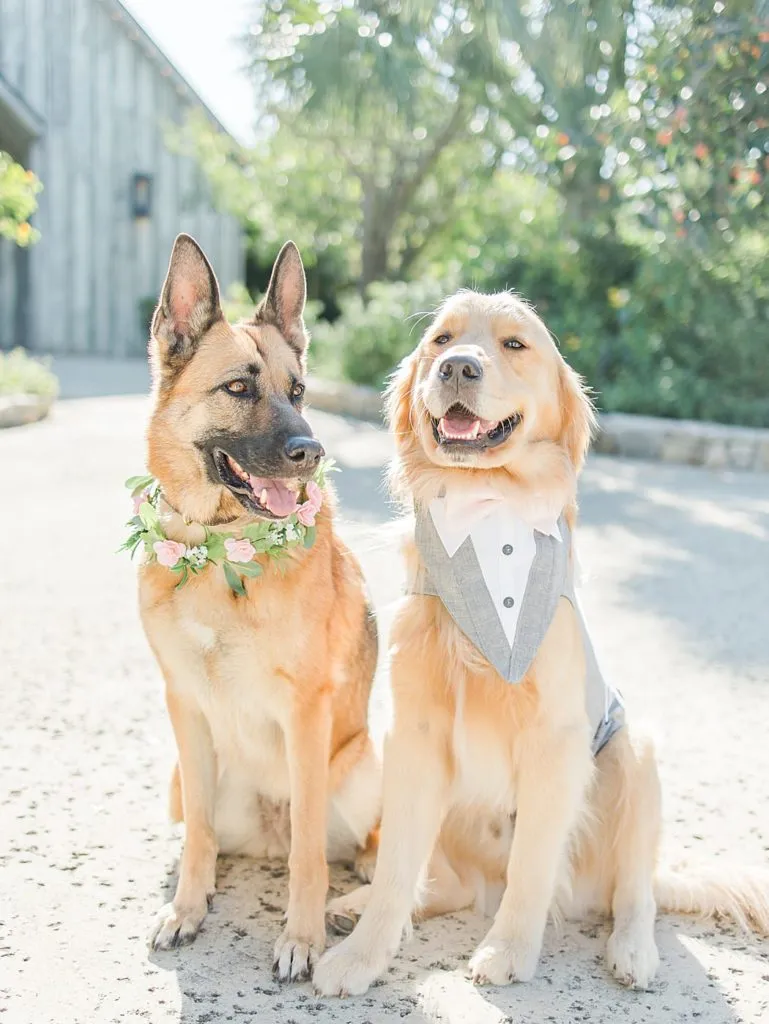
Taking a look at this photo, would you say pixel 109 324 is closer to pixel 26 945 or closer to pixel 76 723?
pixel 76 723

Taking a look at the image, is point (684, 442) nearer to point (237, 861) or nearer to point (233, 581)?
point (237, 861)

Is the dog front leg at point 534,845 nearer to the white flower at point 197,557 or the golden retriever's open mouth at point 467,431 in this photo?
the golden retriever's open mouth at point 467,431

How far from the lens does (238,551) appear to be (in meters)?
2.79

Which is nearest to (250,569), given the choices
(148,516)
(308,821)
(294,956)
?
(148,516)

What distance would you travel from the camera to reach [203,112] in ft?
65.4

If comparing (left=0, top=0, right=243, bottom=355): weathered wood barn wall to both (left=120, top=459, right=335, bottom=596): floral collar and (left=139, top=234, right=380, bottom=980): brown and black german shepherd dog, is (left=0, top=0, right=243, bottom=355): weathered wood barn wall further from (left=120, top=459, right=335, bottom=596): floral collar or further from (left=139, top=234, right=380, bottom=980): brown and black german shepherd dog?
(left=120, top=459, right=335, bottom=596): floral collar

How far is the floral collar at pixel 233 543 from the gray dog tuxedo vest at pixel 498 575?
1.11 feet

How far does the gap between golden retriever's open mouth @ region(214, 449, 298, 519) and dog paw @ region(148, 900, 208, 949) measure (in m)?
Answer: 1.09

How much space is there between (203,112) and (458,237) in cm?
543

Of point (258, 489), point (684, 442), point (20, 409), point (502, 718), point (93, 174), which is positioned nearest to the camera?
point (502, 718)

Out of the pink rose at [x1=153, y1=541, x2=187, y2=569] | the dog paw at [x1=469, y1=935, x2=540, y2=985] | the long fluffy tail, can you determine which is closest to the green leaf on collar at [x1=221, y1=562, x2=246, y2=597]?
the pink rose at [x1=153, y1=541, x2=187, y2=569]

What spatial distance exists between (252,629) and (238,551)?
8.2 inches

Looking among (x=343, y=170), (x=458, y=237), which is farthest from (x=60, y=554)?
(x=458, y=237)

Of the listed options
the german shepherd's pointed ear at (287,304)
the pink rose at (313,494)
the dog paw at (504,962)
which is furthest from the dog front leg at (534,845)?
the german shepherd's pointed ear at (287,304)
